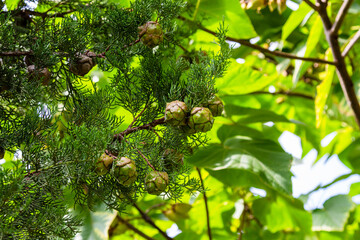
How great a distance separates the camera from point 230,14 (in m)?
1.27

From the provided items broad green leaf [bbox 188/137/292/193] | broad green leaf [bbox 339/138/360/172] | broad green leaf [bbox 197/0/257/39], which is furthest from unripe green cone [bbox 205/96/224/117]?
broad green leaf [bbox 339/138/360/172]

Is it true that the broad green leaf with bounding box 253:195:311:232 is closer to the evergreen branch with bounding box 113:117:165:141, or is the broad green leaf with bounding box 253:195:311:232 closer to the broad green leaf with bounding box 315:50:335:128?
the broad green leaf with bounding box 315:50:335:128

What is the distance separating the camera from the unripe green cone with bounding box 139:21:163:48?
677mm

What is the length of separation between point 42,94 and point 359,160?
145cm

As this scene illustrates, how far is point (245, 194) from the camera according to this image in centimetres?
181

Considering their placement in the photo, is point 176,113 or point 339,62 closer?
point 176,113

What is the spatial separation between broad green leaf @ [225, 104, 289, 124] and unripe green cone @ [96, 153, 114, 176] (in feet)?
2.81

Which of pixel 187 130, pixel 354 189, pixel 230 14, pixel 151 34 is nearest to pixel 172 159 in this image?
pixel 187 130

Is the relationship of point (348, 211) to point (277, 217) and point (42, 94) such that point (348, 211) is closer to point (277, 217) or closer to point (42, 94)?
point (277, 217)

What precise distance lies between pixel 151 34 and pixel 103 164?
23 centimetres

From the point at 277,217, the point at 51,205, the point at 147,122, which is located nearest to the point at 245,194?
the point at 277,217

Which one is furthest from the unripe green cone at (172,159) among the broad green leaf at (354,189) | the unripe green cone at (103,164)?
the broad green leaf at (354,189)

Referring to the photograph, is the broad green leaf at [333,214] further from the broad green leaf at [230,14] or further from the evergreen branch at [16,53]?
the evergreen branch at [16,53]

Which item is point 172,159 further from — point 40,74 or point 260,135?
point 260,135
